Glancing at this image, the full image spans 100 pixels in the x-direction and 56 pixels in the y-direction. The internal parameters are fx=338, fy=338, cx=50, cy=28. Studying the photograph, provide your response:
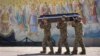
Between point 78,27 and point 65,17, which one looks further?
point 65,17

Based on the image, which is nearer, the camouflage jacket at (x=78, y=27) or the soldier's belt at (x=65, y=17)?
the camouflage jacket at (x=78, y=27)

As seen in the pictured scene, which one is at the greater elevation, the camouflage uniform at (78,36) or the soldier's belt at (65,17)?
the soldier's belt at (65,17)

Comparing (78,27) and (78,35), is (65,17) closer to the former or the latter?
(78,27)

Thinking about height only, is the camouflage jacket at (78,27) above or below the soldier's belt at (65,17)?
below

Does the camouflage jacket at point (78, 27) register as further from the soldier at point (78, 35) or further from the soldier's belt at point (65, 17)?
the soldier's belt at point (65, 17)

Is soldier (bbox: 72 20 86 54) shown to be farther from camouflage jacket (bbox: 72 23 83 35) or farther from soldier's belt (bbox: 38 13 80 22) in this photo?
soldier's belt (bbox: 38 13 80 22)

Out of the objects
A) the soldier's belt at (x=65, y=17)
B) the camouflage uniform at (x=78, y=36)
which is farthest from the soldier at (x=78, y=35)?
the soldier's belt at (x=65, y=17)

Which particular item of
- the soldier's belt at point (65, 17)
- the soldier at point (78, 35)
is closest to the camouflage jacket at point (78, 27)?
the soldier at point (78, 35)

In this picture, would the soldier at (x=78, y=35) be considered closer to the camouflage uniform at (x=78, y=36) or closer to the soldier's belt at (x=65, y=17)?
the camouflage uniform at (x=78, y=36)

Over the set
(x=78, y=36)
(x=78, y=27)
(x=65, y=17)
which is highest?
(x=65, y=17)

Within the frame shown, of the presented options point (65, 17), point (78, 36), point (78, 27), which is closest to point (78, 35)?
point (78, 36)

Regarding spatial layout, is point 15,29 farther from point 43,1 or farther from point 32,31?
point 43,1

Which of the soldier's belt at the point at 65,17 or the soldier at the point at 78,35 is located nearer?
the soldier at the point at 78,35

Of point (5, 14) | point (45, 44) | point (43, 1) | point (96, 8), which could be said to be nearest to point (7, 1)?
point (5, 14)
